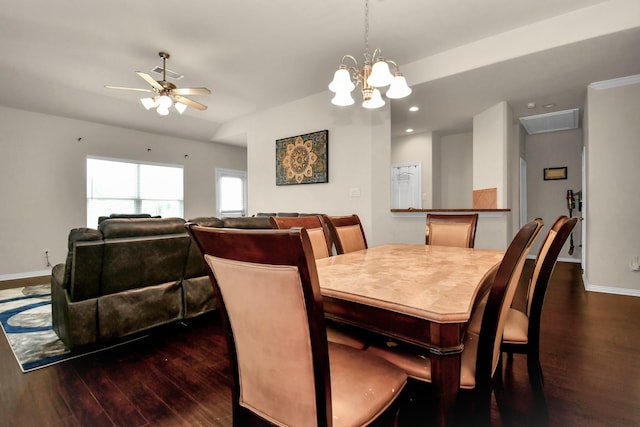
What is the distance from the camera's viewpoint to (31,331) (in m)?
2.41

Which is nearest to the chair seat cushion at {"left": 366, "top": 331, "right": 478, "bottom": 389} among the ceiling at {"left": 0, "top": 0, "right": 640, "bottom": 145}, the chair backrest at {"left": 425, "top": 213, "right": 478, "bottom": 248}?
the chair backrest at {"left": 425, "top": 213, "right": 478, "bottom": 248}

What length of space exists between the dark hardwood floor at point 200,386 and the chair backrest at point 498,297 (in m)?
0.24

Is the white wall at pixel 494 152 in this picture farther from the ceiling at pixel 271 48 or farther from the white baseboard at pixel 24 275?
the white baseboard at pixel 24 275

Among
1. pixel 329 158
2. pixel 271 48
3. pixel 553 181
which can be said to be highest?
pixel 271 48

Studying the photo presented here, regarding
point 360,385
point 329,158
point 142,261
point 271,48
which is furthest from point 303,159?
point 360,385

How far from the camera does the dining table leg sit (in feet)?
2.63

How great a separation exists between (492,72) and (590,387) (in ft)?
9.98

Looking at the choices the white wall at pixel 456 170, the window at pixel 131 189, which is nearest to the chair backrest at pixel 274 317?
the window at pixel 131 189

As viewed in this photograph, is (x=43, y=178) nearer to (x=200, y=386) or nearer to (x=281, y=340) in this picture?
(x=200, y=386)

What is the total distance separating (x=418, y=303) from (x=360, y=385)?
0.29 meters

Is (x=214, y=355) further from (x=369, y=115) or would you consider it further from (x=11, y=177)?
(x=11, y=177)

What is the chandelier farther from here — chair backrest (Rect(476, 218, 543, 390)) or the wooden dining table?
chair backrest (Rect(476, 218, 543, 390))

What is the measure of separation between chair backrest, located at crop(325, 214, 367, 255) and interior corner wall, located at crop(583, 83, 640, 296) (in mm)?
3243

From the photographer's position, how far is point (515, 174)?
5.16 metres
